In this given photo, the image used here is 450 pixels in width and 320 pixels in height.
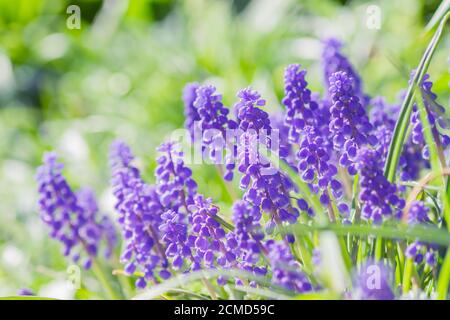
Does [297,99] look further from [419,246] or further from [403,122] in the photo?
[419,246]

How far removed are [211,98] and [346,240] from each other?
0.66 m

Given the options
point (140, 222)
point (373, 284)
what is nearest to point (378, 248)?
point (373, 284)

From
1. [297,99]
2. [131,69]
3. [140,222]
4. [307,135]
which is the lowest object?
[140,222]

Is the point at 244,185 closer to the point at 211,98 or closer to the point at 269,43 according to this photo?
the point at 211,98

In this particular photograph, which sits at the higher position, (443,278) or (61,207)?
(61,207)

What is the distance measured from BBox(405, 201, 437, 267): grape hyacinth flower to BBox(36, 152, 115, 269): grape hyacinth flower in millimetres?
1475

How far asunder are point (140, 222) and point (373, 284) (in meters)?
0.97

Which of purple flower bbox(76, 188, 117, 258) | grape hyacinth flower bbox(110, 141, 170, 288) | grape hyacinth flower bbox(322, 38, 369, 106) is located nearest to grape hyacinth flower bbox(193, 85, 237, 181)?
grape hyacinth flower bbox(110, 141, 170, 288)

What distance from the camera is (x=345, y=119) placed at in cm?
217

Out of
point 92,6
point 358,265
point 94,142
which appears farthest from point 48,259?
point 92,6

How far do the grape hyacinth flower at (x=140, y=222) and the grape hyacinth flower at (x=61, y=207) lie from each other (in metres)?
0.35

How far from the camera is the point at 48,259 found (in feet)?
13.7

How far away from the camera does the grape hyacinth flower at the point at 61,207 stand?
278cm

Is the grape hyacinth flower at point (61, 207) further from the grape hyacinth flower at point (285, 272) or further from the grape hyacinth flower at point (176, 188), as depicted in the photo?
the grape hyacinth flower at point (285, 272)
